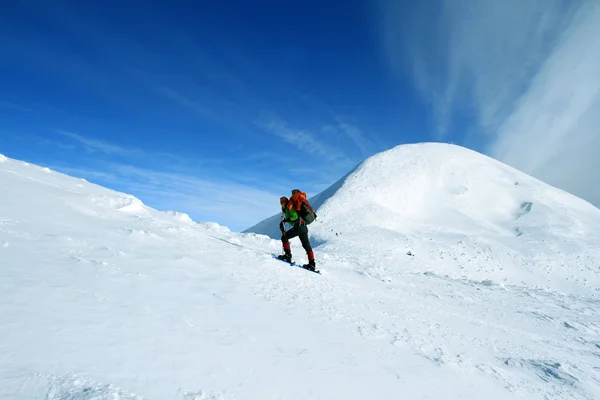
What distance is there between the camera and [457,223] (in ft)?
104

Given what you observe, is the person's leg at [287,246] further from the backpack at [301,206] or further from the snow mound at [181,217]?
the snow mound at [181,217]

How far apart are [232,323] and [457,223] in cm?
3113

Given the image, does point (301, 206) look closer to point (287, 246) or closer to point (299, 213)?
point (299, 213)

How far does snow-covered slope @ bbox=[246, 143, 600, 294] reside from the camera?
69.9 ft

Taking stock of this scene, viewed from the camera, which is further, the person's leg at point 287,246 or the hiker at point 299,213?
the person's leg at point 287,246

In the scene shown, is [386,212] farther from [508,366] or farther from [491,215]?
[508,366]

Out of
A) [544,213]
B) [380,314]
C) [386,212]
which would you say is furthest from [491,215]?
[380,314]

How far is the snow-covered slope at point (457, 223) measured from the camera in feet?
69.9

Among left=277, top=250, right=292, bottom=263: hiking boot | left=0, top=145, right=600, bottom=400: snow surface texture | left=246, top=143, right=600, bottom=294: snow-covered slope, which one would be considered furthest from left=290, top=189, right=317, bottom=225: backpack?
left=246, top=143, right=600, bottom=294: snow-covered slope

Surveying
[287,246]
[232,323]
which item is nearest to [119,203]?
[287,246]

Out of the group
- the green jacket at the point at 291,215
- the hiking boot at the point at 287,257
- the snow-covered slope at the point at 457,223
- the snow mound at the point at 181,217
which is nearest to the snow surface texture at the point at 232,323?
the snow mound at the point at 181,217

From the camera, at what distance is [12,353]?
2879 millimetres

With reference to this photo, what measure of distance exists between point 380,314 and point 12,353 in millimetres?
5537

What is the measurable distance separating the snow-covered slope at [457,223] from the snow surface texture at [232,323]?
151 inches
